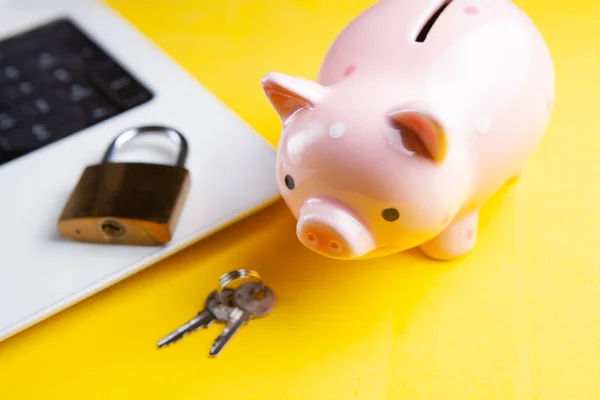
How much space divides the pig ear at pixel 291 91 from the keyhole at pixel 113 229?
0.17 m

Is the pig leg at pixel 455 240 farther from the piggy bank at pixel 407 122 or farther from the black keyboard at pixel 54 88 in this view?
the black keyboard at pixel 54 88

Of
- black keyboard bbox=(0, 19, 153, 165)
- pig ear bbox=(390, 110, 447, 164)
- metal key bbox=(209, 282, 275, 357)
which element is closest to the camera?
pig ear bbox=(390, 110, 447, 164)

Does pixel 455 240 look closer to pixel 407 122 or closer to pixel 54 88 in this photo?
pixel 407 122

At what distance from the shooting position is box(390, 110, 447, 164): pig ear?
0.41 m

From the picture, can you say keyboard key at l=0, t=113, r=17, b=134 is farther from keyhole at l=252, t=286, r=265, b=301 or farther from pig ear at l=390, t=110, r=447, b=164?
pig ear at l=390, t=110, r=447, b=164

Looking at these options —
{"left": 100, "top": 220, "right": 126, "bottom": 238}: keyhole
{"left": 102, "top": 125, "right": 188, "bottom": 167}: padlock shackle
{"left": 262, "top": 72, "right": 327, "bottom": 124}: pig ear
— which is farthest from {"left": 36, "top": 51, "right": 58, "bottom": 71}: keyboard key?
{"left": 262, "top": 72, "right": 327, "bottom": 124}: pig ear

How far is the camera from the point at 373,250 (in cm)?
47

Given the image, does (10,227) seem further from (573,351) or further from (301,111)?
(573,351)

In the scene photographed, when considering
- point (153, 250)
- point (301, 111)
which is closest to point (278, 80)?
point (301, 111)

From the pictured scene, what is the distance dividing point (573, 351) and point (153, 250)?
318 millimetres

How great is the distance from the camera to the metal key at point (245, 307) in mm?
532

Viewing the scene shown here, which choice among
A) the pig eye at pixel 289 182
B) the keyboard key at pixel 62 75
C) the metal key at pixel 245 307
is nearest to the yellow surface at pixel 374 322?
the metal key at pixel 245 307

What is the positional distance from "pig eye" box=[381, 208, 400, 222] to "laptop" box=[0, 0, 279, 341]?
0.17 m

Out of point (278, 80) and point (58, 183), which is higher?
point (278, 80)
